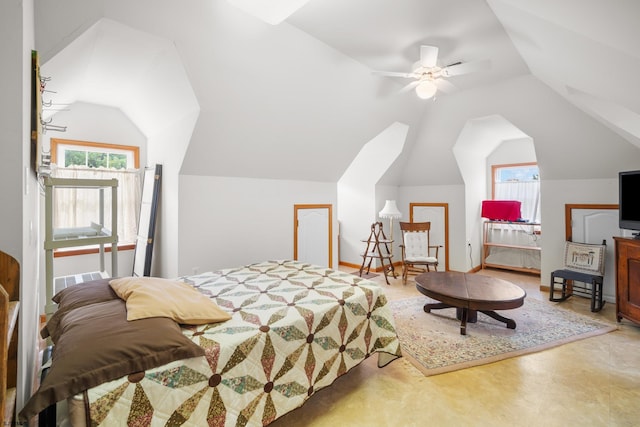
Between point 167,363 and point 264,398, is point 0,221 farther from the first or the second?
point 264,398

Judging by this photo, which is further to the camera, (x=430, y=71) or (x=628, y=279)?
(x=628, y=279)

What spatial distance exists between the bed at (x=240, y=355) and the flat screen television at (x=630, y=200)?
295 cm

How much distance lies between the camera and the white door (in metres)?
3.84

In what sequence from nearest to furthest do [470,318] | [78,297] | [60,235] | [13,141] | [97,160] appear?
1. [13,141]
2. [78,297]
3. [60,235]
4. [470,318]
5. [97,160]

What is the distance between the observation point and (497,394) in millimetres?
2076

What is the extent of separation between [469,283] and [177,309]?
292 cm

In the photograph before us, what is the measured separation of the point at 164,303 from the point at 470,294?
104 inches

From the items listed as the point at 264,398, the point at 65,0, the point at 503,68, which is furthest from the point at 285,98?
the point at 264,398

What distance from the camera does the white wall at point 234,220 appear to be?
3.26 metres

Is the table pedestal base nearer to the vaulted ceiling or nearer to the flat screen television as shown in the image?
the flat screen television

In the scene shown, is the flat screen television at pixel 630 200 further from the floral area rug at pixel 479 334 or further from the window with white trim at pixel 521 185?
the window with white trim at pixel 521 185

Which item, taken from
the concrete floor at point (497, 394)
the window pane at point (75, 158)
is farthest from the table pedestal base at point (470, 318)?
the window pane at point (75, 158)

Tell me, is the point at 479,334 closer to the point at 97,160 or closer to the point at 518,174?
the point at 518,174

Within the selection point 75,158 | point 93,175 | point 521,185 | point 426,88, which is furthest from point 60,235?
point 521,185
